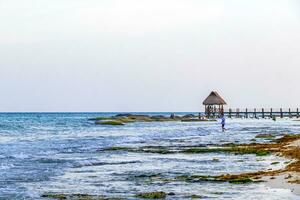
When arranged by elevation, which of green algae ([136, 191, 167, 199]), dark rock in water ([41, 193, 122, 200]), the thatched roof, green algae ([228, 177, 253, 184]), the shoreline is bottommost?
dark rock in water ([41, 193, 122, 200])

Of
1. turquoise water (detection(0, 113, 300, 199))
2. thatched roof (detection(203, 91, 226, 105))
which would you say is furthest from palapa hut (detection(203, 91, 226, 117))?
turquoise water (detection(0, 113, 300, 199))

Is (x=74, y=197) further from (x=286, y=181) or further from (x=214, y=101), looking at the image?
(x=214, y=101)

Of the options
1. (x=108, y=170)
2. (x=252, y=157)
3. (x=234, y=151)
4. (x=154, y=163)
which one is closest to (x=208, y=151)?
(x=234, y=151)

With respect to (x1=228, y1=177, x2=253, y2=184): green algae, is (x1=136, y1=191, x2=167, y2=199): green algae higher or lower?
lower

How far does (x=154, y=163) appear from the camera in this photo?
31141 mm

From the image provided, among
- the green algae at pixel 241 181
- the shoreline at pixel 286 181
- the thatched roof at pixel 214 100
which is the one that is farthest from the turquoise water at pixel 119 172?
the thatched roof at pixel 214 100

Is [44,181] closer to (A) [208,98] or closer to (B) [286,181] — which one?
(B) [286,181]

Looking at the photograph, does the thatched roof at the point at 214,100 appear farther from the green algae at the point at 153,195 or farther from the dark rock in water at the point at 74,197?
the dark rock in water at the point at 74,197

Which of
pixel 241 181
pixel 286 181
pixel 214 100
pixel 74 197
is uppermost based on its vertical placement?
pixel 214 100

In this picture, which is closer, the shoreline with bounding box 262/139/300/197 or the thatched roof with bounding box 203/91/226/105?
the shoreline with bounding box 262/139/300/197

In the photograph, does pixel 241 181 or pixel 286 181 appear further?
pixel 241 181

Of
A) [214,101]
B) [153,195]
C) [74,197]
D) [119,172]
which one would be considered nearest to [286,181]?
[153,195]

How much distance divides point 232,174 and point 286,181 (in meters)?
4.03

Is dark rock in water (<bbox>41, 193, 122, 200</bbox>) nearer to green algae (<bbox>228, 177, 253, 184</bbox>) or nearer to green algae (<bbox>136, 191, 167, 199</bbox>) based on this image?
green algae (<bbox>136, 191, 167, 199</bbox>)
